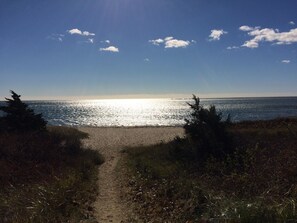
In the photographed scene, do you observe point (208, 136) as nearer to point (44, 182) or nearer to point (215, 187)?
point (215, 187)

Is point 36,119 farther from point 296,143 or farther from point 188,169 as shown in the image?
point 296,143

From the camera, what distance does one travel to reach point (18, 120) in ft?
89.3

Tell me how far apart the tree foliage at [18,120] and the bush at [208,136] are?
13871 millimetres

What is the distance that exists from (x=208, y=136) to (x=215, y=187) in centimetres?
535

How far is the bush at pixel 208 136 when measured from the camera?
639 inches

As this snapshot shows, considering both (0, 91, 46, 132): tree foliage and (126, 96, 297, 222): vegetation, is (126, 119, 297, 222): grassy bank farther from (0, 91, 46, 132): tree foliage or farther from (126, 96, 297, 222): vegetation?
(0, 91, 46, 132): tree foliage

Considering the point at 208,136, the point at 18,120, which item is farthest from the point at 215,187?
the point at 18,120

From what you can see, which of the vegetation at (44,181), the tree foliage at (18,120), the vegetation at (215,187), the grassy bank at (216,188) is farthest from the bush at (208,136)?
the tree foliage at (18,120)

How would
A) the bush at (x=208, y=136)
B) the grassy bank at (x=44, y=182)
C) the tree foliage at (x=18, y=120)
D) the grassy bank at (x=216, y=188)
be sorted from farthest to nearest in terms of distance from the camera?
the tree foliage at (x=18, y=120), the bush at (x=208, y=136), the grassy bank at (x=44, y=182), the grassy bank at (x=216, y=188)

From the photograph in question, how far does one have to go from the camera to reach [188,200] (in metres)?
10.1

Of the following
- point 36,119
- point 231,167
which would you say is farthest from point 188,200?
point 36,119

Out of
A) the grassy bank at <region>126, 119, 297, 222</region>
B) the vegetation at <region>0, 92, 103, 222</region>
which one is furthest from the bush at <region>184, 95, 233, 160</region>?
the vegetation at <region>0, 92, 103, 222</region>

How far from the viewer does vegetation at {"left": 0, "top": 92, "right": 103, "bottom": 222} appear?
31.7ft

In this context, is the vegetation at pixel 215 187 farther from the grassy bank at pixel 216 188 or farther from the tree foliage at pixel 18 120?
the tree foliage at pixel 18 120
